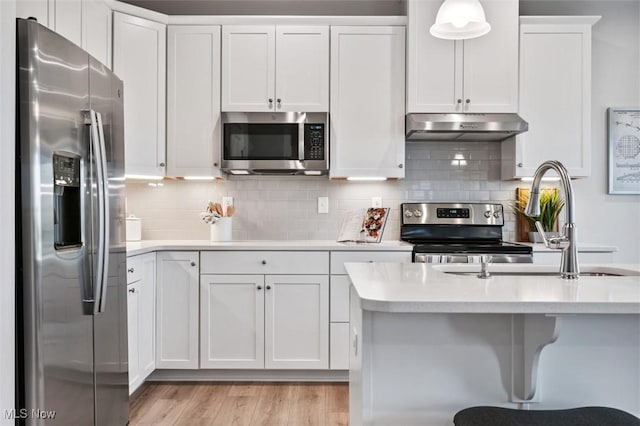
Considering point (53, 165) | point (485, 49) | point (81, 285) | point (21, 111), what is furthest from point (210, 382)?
point (485, 49)

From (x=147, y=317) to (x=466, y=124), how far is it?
2310 mm

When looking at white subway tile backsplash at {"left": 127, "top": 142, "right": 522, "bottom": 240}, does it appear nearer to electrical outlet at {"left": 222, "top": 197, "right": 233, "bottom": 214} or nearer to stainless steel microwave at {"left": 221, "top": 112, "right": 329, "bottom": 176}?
electrical outlet at {"left": 222, "top": 197, "right": 233, "bottom": 214}

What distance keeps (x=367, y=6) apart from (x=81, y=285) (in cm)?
283

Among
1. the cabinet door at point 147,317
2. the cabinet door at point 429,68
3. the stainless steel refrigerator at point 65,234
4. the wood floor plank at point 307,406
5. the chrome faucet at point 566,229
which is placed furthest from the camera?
the cabinet door at point 429,68

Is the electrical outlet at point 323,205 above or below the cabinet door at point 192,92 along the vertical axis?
below

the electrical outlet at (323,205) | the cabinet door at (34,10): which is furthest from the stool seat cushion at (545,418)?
the electrical outlet at (323,205)

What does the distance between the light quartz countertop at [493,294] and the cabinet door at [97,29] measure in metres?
1.99

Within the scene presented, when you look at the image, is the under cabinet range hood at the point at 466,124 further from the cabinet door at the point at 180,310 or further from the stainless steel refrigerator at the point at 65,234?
the stainless steel refrigerator at the point at 65,234

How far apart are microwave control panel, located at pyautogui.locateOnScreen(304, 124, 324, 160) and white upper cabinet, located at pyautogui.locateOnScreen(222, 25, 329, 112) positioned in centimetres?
14

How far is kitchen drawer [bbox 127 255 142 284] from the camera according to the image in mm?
2496

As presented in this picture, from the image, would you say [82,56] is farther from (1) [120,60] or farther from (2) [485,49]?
(2) [485,49]

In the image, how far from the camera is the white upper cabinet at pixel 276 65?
315cm

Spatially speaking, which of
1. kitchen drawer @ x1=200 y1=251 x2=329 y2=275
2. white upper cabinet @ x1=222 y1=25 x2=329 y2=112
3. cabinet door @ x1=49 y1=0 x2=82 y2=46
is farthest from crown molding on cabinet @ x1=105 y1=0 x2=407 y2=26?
kitchen drawer @ x1=200 y1=251 x2=329 y2=275

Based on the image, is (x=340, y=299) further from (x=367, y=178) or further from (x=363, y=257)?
(x=367, y=178)
